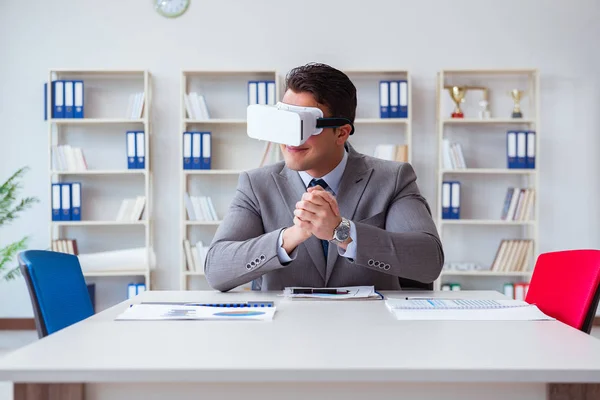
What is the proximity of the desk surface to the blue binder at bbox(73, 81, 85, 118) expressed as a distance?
12.6 feet

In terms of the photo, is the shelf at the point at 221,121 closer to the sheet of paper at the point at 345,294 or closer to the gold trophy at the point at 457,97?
the gold trophy at the point at 457,97

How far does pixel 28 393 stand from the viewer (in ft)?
3.32

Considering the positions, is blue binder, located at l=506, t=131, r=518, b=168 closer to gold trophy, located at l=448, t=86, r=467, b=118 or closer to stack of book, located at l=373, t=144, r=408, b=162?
gold trophy, located at l=448, t=86, r=467, b=118

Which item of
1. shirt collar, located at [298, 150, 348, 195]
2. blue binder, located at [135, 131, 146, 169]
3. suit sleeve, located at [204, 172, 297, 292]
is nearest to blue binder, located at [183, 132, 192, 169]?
blue binder, located at [135, 131, 146, 169]

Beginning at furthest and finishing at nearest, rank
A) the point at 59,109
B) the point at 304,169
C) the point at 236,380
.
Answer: the point at 59,109 → the point at 304,169 → the point at 236,380

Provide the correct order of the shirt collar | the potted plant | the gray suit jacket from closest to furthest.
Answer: the gray suit jacket → the shirt collar → the potted plant

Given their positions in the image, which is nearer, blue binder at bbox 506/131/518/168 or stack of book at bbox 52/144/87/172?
blue binder at bbox 506/131/518/168

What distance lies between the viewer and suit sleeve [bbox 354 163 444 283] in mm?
1847

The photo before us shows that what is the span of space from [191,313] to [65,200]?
12.5ft

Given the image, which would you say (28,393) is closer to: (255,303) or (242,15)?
(255,303)

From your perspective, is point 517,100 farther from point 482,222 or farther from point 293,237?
point 293,237

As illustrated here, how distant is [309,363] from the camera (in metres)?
1.03

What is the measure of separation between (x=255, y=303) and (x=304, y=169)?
0.50 m

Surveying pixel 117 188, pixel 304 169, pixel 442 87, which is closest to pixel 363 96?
pixel 442 87
